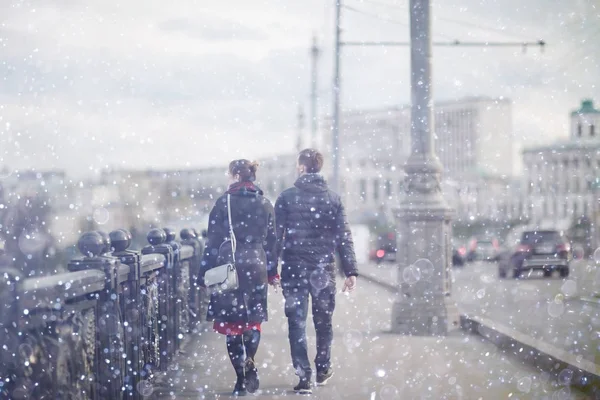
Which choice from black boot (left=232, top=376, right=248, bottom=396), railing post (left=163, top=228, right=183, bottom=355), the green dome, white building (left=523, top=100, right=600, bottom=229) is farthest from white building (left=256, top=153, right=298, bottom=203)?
black boot (left=232, top=376, right=248, bottom=396)

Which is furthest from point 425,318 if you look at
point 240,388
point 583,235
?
point 583,235

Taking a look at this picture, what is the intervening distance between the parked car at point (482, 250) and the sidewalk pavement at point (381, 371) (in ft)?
91.9

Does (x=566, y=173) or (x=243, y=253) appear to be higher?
(x=243, y=253)

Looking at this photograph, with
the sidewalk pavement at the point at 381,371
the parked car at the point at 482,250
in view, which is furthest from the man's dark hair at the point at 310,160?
the parked car at the point at 482,250

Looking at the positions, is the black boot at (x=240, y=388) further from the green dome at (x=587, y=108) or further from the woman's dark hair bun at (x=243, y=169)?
the green dome at (x=587, y=108)

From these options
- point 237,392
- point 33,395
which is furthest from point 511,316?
point 33,395

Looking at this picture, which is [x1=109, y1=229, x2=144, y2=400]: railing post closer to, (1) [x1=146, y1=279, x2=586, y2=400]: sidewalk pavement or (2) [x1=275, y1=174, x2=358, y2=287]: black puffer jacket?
(1) [x1=146, y1=279, x2=586, y2=400]: sidewalk pavement

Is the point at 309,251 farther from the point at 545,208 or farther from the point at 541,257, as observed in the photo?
the point at 545,208

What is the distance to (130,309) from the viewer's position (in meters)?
5.63

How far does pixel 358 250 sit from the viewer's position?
103ft

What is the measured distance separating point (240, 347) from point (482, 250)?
3238 cm

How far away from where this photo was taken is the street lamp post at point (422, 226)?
9516mm

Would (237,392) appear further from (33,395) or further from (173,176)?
(173,176)

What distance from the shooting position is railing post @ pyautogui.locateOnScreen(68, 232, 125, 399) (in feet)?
15.6
